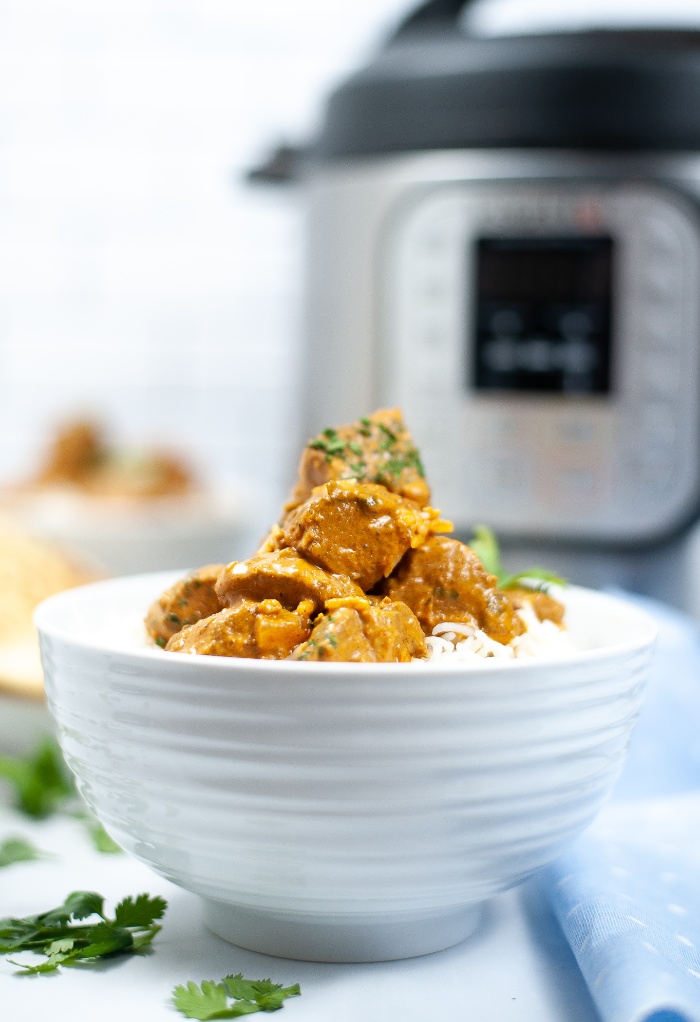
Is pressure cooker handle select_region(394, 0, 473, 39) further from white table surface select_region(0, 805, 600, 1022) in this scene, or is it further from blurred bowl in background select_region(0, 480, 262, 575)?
white table surface select_region(0, 805, 600, 1022)

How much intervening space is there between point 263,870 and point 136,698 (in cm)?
13

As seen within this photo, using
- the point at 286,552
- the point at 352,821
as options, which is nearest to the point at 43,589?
the point at 286,552

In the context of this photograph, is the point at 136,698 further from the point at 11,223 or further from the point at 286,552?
the point at 11,223

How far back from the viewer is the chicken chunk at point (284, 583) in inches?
29.7

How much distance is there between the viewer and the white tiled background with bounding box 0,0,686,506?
2713 mm

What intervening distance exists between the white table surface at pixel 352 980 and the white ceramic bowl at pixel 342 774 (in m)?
0.02

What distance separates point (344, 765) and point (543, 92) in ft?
3.63

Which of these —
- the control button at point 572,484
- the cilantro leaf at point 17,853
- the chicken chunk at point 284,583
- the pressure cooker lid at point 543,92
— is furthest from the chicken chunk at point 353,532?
the pressure cooker lid at point 543,92

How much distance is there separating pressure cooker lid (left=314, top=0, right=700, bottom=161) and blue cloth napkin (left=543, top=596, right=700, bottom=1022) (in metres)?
0.67

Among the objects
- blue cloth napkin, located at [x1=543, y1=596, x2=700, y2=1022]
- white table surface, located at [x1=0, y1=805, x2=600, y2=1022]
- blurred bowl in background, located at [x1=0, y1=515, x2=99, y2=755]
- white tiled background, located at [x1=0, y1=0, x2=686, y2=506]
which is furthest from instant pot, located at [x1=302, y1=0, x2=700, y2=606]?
white tiled background, located at [x1=0, y1=0, x2=686, y2=506]

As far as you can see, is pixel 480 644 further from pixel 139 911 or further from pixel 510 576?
pixel 139 911

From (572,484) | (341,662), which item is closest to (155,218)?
(572,484)

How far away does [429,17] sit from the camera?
5.66 ft

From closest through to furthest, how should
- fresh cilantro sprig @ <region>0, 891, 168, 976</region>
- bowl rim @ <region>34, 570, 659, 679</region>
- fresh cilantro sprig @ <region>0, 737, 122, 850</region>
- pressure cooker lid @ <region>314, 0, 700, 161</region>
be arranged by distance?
bowl rim @ <region>34, 570, 659, 679</region>
fresh cilantro sprig @ <region>0, 891, 168, 976</region>
fresh cilantro sprig @ <region>0, 737, 122, 850</region>
pressure cooker lid @ <region>314, 0, 700, 161</region>
